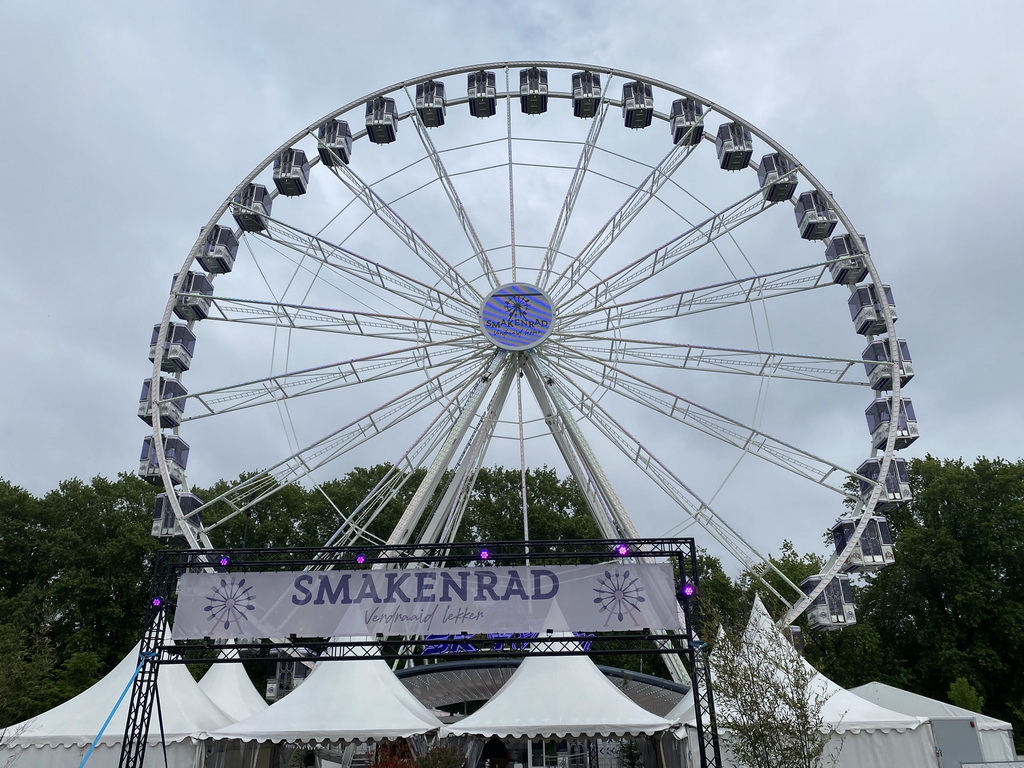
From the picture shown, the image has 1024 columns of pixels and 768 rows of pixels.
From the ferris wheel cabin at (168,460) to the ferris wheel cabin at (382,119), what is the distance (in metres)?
9.00

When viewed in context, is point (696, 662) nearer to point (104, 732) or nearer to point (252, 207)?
point (104, 732)

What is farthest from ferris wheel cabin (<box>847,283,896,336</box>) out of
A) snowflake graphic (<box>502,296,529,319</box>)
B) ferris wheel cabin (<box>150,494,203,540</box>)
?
ferris wheel cabin (<box>150,494,203,540</box>)

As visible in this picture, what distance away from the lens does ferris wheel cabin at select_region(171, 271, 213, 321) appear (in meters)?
19.5

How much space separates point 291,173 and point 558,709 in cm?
1367

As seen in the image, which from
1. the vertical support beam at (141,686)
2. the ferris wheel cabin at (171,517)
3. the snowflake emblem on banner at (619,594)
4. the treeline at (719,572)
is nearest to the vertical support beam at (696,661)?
the snowflake emblem on banner at (619,594)

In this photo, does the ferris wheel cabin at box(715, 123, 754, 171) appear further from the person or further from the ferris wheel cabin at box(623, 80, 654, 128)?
the person

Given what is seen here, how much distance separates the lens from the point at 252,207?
20.0m

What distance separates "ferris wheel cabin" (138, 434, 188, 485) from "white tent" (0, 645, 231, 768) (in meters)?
4.21

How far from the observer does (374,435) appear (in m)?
18.5

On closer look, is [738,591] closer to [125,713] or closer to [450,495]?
[450,495]

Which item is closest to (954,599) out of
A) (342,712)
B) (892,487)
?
(892,487)

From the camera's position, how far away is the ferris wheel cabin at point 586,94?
2097 centimetres

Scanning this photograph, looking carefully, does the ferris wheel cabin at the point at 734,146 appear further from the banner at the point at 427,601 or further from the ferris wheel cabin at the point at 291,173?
the banner at the point at 427,601

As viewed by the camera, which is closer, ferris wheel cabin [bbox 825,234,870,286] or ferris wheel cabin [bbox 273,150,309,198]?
ferris wheel cabin [bbox 825,234,870,286]
